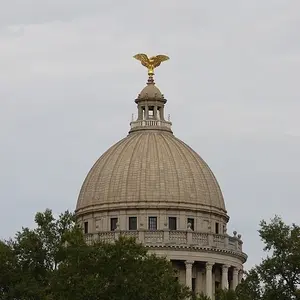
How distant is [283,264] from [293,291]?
2049 millimetres

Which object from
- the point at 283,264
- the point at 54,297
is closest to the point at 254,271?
the point at 283,264

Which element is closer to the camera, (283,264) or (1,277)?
(283,264)

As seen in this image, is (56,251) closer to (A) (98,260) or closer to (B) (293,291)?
(A) (98,260)

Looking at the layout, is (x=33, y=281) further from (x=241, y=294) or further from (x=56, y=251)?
(x=241, y=294)

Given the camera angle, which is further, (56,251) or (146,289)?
(56,251)

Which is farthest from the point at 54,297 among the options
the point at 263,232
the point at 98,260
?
the point at 263,232

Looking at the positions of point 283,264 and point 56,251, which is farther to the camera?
point 56,251

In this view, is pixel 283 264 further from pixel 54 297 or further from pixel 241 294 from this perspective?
pixel 54 297

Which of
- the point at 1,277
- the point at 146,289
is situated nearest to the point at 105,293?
the point at 146,289

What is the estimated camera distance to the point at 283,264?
185 m

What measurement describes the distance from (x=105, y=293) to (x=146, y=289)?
2.82 m

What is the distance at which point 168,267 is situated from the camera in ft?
643

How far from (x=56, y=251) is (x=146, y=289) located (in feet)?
46.5

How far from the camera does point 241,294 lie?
188 meters
